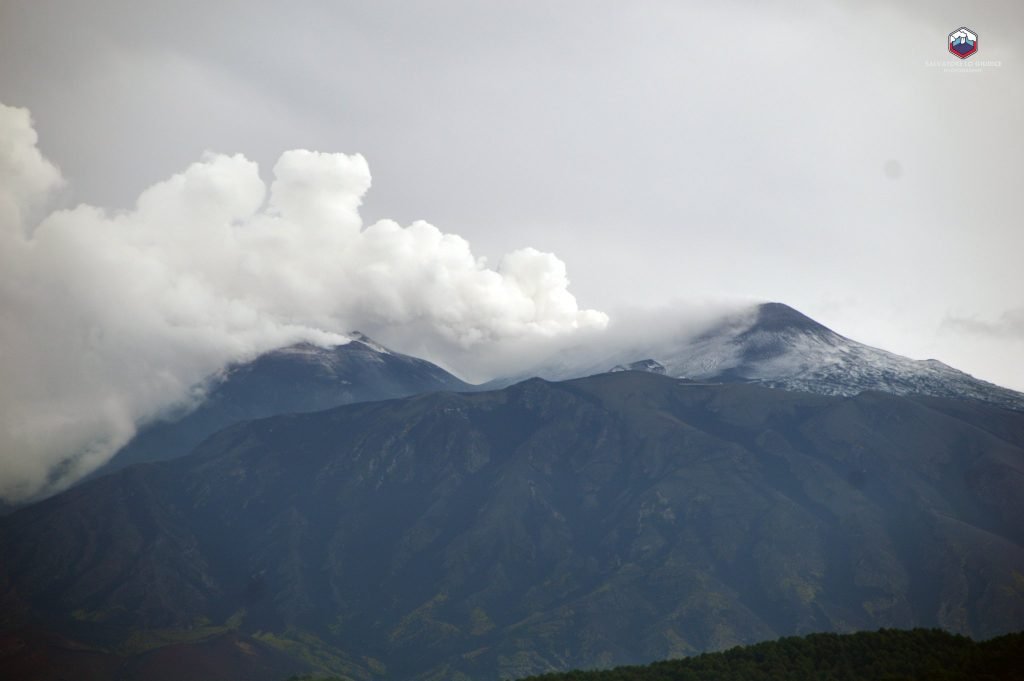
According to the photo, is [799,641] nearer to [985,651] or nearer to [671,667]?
[671,667]

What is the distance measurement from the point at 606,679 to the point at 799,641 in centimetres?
3564

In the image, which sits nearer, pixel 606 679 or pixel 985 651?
pixel 985 651

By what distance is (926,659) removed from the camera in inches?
5605

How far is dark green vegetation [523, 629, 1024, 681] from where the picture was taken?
452 feet

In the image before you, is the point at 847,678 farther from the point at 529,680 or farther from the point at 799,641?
the point at 529,680

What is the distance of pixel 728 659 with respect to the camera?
530ft

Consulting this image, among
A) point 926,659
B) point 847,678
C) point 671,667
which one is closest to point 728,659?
point 671,667

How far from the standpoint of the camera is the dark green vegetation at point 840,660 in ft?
452

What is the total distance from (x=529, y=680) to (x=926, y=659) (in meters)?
65.4

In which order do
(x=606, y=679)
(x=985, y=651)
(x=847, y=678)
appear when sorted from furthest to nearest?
1. (x=606, y=679)
2. (x=847, y=678)
3. (x=985, y=651)

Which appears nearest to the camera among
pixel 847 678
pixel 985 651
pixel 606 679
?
pixel 985 651

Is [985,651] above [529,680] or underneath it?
above

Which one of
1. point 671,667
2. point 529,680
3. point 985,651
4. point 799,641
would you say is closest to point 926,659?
point 985,651

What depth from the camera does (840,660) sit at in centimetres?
15300
